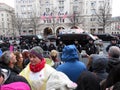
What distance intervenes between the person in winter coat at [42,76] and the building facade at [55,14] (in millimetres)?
72105

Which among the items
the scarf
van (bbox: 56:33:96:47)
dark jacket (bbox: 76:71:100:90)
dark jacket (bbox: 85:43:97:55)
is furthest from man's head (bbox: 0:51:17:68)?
van (bbox: 56:33:96:47)

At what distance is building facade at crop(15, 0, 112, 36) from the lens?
77.6 meters

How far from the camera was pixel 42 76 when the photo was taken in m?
3.86

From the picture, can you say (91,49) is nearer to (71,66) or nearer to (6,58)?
(71,66)

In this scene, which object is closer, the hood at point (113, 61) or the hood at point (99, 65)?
the hood at point (99, 65)

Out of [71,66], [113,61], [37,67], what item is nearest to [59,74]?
[37,67]

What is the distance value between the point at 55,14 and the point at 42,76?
7502 centimetres

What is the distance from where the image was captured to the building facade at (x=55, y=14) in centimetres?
7762

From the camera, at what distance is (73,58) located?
4.53 m

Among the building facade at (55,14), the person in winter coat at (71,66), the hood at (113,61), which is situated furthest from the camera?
the building facade at (55,14)

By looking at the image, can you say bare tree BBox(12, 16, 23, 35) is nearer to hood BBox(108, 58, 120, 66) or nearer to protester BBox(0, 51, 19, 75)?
hood BBox(108, 58, 120, 66)

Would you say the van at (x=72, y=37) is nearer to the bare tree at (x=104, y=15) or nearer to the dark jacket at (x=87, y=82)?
the dark jacket at (x=87, y=82)

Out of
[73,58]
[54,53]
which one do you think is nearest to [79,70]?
[73,58]

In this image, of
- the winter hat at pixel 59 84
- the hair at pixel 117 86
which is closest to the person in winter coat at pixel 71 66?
the winter hat at pixel 59 84
